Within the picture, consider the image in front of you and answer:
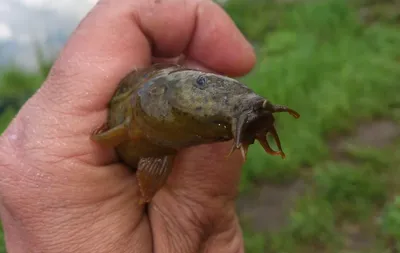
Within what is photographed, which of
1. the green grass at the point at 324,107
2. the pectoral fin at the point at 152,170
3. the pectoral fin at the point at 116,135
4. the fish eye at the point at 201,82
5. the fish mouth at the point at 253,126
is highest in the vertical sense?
the fish eye at the point at 201,82

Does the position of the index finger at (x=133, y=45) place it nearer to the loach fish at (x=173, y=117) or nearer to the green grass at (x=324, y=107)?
the loach fish at (x=173, y=117)

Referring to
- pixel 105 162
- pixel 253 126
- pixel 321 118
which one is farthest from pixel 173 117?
pixel 321 118

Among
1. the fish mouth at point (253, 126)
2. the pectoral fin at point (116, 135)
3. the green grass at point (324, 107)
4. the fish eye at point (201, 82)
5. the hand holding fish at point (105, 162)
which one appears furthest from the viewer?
the green grass at point (324, 107)

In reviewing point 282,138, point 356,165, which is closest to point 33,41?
point 282,138

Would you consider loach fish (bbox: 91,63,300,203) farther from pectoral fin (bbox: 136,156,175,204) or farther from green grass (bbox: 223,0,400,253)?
green grass (bbox: 223,0,400,253)

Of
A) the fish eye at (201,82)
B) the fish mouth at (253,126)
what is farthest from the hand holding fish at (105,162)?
the fish mouth at (253,126)

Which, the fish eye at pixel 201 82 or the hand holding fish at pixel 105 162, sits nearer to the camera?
the fish eye at pixel 201 82

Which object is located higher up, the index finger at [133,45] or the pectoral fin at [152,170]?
the index finger at [133,45]
